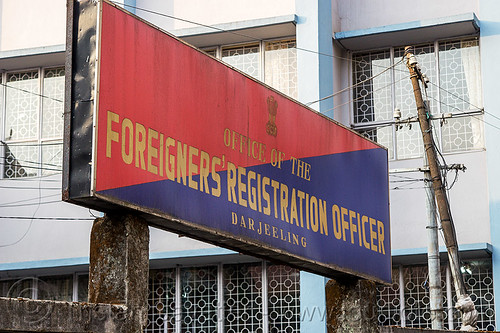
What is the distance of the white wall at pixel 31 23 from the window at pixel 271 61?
3.65 meters

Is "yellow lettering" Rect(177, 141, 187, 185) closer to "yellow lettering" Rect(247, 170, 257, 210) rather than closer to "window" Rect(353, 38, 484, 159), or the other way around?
"yellow lettering" Rect(247, 170, 257, 210)

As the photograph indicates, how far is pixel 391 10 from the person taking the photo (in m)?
20.2

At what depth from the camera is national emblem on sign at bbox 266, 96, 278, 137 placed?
9.73 m

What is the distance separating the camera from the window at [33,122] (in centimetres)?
2145

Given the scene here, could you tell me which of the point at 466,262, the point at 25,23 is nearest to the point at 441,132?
the point at 466,262

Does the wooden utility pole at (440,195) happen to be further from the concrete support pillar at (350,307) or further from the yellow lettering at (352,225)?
the yellow lettering at (352,225)

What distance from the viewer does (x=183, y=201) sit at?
8.30 meters

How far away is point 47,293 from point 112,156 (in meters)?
14.2

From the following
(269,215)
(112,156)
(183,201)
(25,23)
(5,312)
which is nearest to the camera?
(5,312)

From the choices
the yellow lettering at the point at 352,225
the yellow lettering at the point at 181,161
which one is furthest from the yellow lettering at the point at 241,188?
the yellow lettering at the point at 352,225

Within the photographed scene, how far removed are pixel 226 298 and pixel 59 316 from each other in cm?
1311

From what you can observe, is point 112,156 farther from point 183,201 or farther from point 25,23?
point 25,23

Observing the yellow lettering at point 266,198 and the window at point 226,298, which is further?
the window at point 226,298

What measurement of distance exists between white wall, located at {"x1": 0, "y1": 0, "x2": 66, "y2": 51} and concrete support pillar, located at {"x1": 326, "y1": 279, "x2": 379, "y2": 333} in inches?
474
